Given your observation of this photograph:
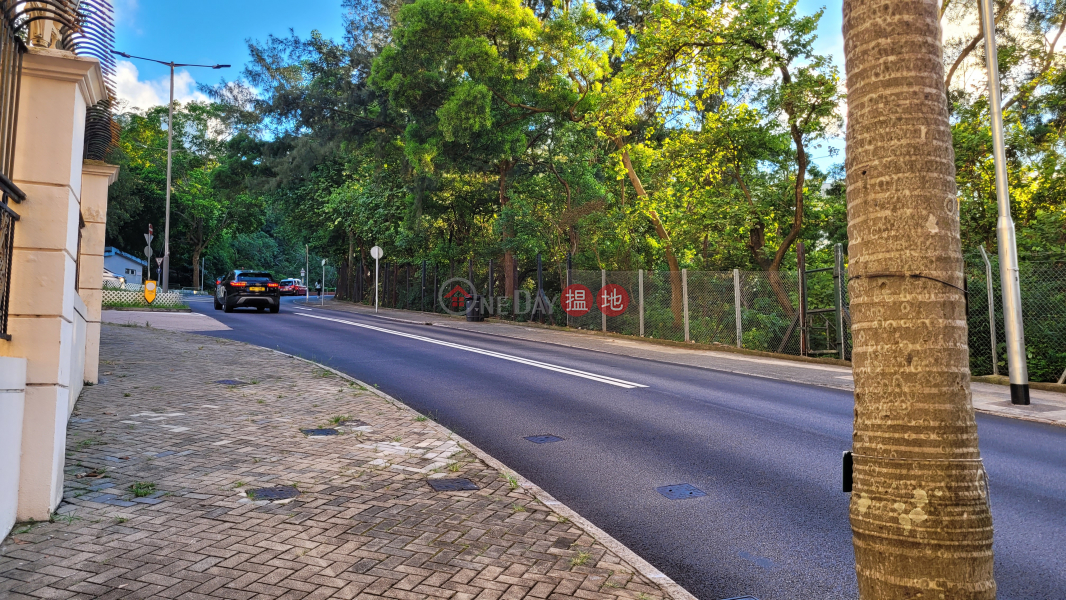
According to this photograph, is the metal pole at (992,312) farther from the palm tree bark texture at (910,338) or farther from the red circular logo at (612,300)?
the palm tree bark texture at (910,338)

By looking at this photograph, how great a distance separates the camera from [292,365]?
12.4 metres

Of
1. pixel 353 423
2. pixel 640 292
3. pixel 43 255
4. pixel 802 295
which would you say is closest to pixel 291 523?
pixel 43 255

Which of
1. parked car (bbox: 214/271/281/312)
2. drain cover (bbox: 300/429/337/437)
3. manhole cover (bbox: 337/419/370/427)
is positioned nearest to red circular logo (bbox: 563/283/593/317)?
parked car (bbox: 214/271/281/312)

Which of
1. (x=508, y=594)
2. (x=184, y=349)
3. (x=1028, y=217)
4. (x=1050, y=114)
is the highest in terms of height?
(x=1050, y=114)

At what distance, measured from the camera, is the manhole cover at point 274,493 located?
4863 millimetres

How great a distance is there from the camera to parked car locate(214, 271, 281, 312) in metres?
29.1

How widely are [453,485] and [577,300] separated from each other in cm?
1878

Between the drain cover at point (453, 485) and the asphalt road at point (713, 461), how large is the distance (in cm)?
74

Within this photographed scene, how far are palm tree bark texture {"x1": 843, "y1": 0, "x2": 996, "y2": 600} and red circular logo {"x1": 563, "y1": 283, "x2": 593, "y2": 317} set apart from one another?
67.6 feet

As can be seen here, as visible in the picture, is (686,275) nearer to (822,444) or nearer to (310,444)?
(822,444)

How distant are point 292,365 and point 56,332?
325 inches

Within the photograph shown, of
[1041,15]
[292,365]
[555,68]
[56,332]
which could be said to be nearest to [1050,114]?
[1041,15]

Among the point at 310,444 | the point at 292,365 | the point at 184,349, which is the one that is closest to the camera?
the point at 310,444

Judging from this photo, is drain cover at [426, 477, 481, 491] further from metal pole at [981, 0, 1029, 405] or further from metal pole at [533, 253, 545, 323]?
metal pole at [533, 253, 545, 323]
